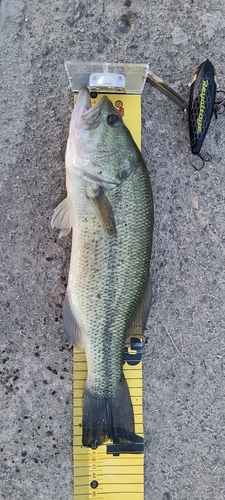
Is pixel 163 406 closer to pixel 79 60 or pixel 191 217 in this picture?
pixel 191 217

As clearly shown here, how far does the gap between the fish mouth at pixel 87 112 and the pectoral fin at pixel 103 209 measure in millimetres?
341

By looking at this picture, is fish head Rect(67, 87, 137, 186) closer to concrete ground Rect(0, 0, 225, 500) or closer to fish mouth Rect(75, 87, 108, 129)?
fish mouth Rect(75, 87, 108, 129)

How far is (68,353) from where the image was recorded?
2557 millimetres

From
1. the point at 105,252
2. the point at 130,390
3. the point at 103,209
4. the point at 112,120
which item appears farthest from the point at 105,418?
the point at 112,120

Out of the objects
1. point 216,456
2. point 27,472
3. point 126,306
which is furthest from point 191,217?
point 27,472

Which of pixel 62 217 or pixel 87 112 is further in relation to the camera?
pixel 62 217

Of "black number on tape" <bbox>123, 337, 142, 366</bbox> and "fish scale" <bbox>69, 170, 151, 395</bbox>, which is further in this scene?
"black number on tape" <bbox>123, 337, 142, 366</bbox>

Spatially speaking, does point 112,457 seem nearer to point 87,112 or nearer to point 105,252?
point 105,252

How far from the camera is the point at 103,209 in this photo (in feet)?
7.11

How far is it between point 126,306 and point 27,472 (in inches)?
45.3

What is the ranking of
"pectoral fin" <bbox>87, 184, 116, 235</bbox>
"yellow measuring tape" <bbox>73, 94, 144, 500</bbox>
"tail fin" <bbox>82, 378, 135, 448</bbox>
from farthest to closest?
"yellow measuring tape" <bbox>73, 94, 144, 500</bbox>
"tail fin" <bbox>82, 378, 135, 448</bbox>
"pectoral fin" <bbox>87, 184, 116, 235</bbox>

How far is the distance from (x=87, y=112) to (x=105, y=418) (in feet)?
5.28

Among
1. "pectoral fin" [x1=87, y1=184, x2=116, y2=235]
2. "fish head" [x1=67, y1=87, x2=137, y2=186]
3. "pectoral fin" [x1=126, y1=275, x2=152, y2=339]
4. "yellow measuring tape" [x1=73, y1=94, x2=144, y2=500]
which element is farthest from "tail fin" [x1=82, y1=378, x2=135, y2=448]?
"fish head" [x1=67, y1=87, x2=137, y2=186]

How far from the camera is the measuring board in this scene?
2.43 meters
